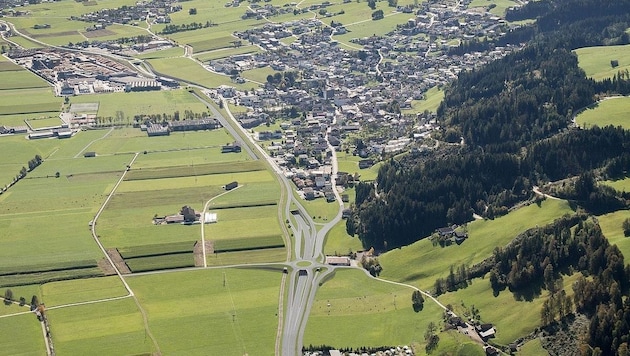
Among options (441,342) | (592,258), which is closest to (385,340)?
(441,342)

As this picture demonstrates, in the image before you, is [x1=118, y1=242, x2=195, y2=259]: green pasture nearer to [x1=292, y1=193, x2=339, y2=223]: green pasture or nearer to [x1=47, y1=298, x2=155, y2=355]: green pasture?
[x1=47, y1=298, x2=155, y2=355]: green pasture

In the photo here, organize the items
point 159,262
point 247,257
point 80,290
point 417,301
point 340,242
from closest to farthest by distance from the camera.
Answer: point 417,301
point 80,290
point 159,262
point 247,257
point 340,242

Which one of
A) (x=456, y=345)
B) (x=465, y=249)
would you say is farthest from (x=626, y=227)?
(x=456, y=345)


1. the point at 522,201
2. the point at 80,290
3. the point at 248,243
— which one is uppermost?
the point at 80,290

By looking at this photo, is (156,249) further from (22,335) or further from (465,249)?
(465,249)

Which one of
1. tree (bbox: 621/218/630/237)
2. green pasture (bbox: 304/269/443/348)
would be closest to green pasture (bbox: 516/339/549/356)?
green pasture (bbox: 304/269/443/348)

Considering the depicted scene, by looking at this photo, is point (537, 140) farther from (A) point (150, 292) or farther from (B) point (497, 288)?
(A) point (150, 292)
